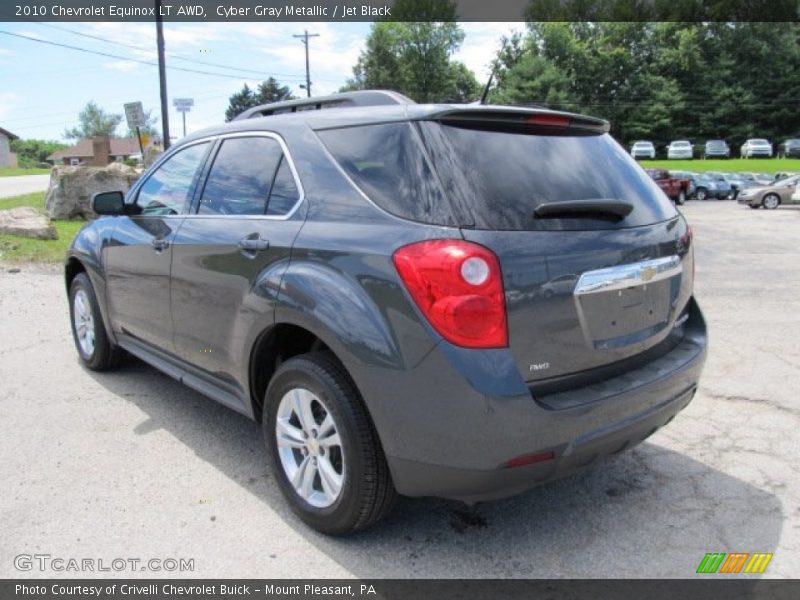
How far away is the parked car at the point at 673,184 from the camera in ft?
102

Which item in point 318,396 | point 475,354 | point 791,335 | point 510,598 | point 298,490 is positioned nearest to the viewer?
point 475,354

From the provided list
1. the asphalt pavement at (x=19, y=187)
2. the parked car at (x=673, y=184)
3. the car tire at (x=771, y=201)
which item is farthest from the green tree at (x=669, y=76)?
the asphalt pavement at (x=19, y=187)

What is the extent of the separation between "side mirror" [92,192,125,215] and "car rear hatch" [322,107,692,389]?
2.10 m

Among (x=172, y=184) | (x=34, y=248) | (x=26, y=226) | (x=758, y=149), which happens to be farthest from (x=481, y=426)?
(x=758, y=149)

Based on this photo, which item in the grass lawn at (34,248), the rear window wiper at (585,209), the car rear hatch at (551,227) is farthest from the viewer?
the grass lawn at (34,248)

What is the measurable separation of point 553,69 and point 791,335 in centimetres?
6884

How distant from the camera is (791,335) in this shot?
19.9ft

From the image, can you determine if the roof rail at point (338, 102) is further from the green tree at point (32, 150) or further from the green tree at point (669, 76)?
the green tree at point (32, 150)

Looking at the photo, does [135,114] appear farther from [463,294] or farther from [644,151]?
[644,151]

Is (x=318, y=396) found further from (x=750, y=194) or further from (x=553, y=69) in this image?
(x=553, y=69)

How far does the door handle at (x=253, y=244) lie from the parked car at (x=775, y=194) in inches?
1147

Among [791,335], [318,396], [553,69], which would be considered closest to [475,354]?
[318,396]

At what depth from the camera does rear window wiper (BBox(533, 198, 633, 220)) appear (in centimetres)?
253

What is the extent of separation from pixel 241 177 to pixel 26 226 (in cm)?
1080
